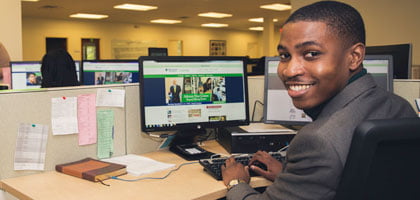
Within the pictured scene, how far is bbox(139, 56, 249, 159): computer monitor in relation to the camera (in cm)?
188

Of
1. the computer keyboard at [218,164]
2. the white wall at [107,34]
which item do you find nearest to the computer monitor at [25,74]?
the computer keyboard at [218,164]

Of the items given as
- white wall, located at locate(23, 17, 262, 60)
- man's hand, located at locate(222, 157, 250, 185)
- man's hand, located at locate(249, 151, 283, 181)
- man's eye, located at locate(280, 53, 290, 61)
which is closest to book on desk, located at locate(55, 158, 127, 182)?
man's hand, located at locate(222, 157, 250, 185)

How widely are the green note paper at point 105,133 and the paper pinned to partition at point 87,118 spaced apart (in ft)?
0.09

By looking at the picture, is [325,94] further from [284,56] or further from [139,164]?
[139,164]

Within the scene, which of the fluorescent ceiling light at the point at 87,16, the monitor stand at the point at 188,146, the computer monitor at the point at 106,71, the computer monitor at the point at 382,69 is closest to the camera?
the monitor stand at the point at 188,146

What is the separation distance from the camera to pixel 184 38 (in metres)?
14.2

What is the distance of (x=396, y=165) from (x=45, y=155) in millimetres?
1332

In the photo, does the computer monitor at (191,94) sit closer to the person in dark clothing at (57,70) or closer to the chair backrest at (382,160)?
the chair backrest at (382,160)

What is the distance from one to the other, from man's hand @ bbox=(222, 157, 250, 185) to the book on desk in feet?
1.36

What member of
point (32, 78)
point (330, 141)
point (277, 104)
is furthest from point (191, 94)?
point (32, 78)

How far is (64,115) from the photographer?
5.43 ft

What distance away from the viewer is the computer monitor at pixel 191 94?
188 cm

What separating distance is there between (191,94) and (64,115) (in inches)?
23.7

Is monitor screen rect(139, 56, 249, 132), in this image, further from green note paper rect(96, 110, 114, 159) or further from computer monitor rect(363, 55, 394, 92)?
computer monitor rect(363, 55, 394, 92)
